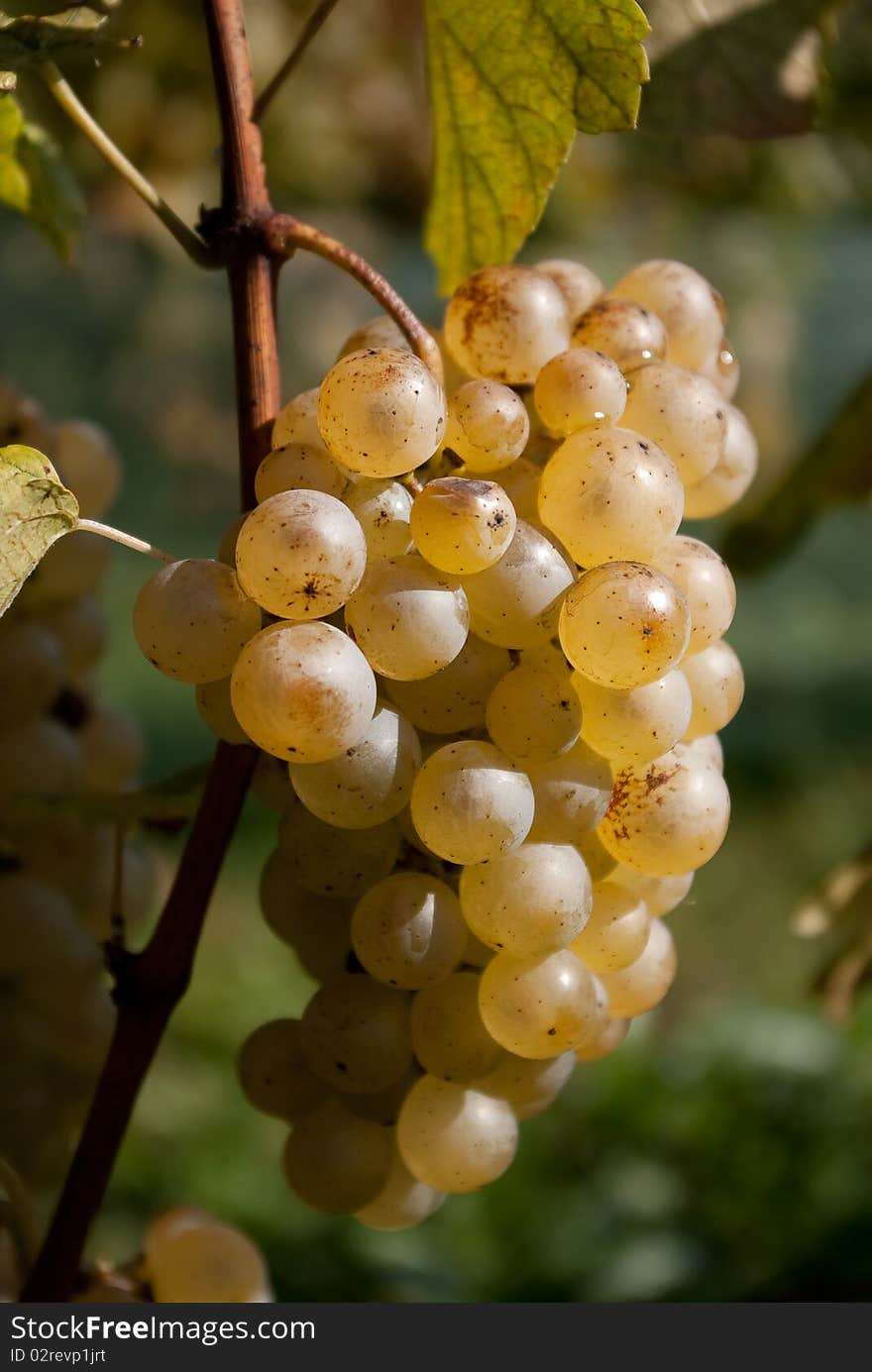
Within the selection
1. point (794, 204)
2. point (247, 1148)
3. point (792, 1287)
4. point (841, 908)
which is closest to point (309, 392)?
point (841, 908)

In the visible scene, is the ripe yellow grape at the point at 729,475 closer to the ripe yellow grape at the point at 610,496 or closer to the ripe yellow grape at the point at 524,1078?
the ripe yellow grape at the point at 610,496

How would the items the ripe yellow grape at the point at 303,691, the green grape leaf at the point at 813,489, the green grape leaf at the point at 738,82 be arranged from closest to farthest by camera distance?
the ripe yellow grape at the point at 303,691
the green grape leaf at the point at 738,82
the green grape leaf at the point at 813,489

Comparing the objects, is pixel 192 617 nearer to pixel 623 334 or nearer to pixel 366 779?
pixel 366 779

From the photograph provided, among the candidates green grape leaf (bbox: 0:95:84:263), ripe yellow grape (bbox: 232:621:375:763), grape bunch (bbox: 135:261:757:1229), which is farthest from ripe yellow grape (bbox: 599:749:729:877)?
green grape leaf (bbox: 0:95:84:263)

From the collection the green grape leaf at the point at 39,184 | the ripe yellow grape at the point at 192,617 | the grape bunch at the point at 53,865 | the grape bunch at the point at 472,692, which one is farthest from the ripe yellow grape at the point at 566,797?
the green grape leaf at the point at 39,184

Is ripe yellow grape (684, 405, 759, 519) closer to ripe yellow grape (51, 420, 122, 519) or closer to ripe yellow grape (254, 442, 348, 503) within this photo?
ripe yellow grape (254, 442, 348, 503)

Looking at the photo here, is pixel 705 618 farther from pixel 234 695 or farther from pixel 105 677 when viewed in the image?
pixel 105 677

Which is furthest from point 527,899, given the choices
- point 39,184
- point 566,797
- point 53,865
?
point 39,184
